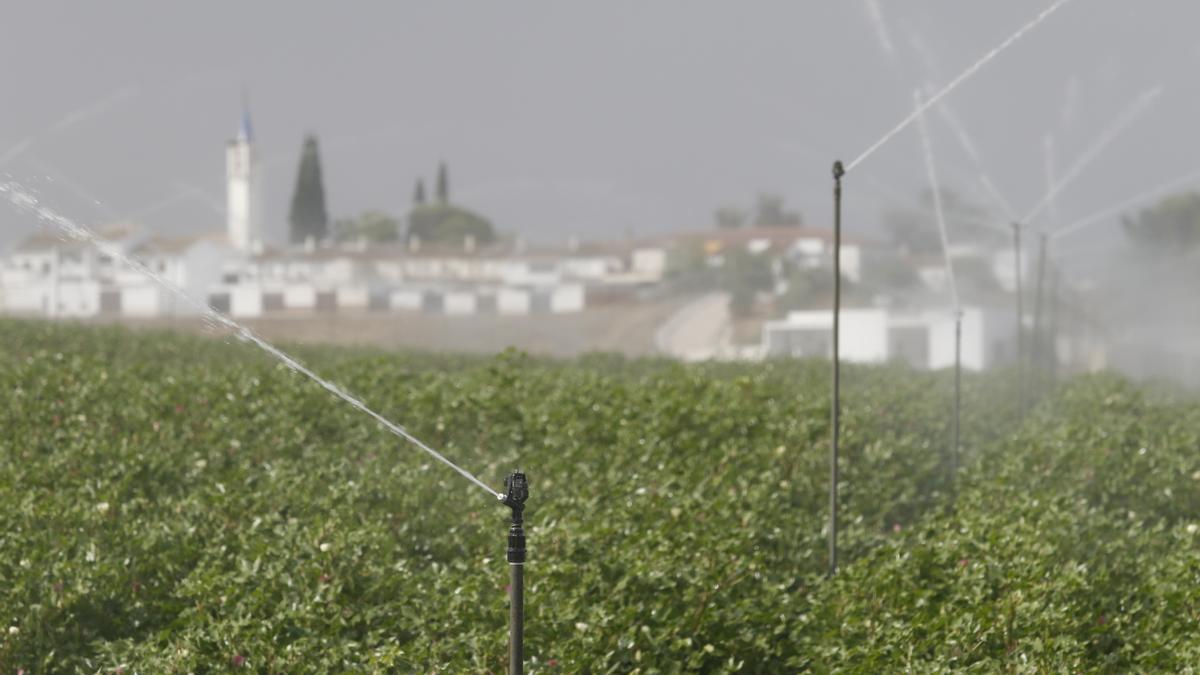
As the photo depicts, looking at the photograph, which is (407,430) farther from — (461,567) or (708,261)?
(708,261)

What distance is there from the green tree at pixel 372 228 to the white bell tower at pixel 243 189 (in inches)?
352

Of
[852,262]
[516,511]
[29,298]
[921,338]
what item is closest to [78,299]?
[29,298]

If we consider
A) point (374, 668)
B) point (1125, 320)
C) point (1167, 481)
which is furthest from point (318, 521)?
point (1125, 320)

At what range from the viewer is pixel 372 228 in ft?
329

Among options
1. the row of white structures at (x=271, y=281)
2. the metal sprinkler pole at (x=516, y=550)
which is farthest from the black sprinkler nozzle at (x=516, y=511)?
the row of white structures at (x=271, y=281)

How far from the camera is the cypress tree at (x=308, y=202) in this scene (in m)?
90.5

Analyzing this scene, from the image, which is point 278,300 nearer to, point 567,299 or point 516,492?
point 567,299

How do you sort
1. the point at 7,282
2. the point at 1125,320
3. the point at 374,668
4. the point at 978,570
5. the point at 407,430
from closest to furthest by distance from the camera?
the point at 374,668
the point at 978,570
the point at 407,430
the point at 1125,320
the point at 7,282

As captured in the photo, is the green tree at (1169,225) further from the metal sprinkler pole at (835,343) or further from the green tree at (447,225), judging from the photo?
the metal sprinkler pole at (835,343)

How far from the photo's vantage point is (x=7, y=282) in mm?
Answer: 84625

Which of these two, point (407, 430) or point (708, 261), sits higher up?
point (708, 261)

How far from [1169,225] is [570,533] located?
243ft

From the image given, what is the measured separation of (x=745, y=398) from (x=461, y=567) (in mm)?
8116

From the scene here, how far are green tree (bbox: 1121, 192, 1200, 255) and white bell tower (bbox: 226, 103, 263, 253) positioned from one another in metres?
46.2
